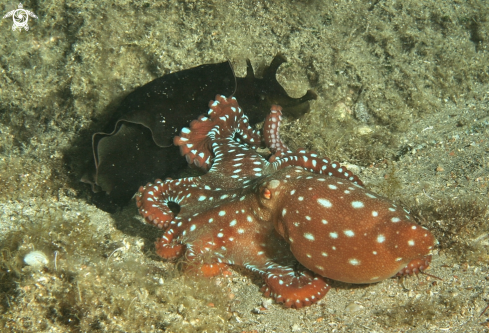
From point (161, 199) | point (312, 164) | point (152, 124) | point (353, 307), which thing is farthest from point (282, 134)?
point (353, 307)

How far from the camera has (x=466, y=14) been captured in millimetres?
6977

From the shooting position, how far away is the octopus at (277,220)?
9.91 feet

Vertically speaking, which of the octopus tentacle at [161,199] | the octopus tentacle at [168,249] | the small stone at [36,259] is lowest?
the octopus tentacle at [168,249]

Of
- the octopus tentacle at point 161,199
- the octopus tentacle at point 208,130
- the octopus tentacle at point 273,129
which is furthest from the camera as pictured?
the octopus tentacle at point 273,129

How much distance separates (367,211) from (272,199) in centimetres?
93

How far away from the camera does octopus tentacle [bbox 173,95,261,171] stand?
15.5 feet

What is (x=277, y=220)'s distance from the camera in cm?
342

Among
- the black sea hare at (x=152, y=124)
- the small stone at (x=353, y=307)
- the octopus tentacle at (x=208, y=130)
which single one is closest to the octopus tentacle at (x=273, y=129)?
the black sea hare at (x=152, y=124)

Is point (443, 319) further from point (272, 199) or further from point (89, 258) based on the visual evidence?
point (89, 258)

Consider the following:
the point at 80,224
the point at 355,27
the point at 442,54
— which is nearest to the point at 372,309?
the point at 80,224

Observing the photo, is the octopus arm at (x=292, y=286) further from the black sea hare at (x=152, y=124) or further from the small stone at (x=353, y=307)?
the black sea hare at (x=152, y=124)

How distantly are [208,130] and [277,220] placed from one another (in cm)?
205

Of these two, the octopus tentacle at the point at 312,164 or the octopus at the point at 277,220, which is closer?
the octopus at the point at 277,220

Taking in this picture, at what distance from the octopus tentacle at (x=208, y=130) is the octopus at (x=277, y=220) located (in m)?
0.01
